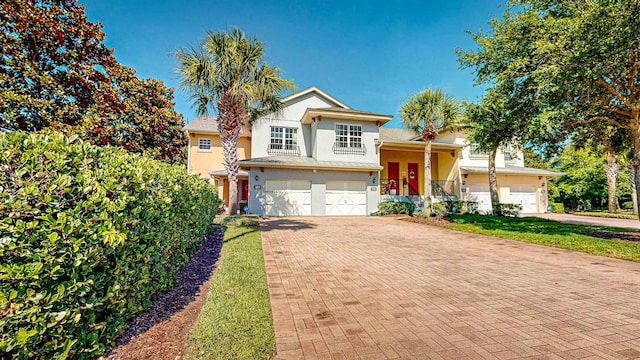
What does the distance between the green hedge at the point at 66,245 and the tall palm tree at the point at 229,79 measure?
9.77 metres

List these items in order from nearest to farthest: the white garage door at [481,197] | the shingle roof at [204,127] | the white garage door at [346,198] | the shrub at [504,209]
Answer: the shrub at [504,209], the white garage door at [346,198], the white garage door at [481,197], the shingle roof at [204,127]

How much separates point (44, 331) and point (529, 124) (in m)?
12.2

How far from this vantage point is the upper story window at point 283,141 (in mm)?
19359

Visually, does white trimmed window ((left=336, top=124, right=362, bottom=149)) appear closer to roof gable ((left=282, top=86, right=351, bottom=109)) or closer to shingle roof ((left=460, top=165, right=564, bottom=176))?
A: roof gable ((left=282, top=86, right=351, bottom=109))

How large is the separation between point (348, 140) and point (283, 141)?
15.2 ft

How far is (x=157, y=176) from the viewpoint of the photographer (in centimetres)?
386

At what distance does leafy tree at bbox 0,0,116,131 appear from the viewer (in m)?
→ 8.71

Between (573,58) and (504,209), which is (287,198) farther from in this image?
(573,58)

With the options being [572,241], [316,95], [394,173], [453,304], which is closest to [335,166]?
[316,95]

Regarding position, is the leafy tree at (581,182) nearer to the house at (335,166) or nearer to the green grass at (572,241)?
the house at (335,166)

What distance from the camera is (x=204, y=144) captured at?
73.7ft

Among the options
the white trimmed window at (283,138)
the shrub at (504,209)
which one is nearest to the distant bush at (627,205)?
the shrub at (504,209)

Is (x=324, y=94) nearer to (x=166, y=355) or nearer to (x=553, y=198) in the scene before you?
(x=166, y=355)

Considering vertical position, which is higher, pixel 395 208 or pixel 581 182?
pixel 581 182
